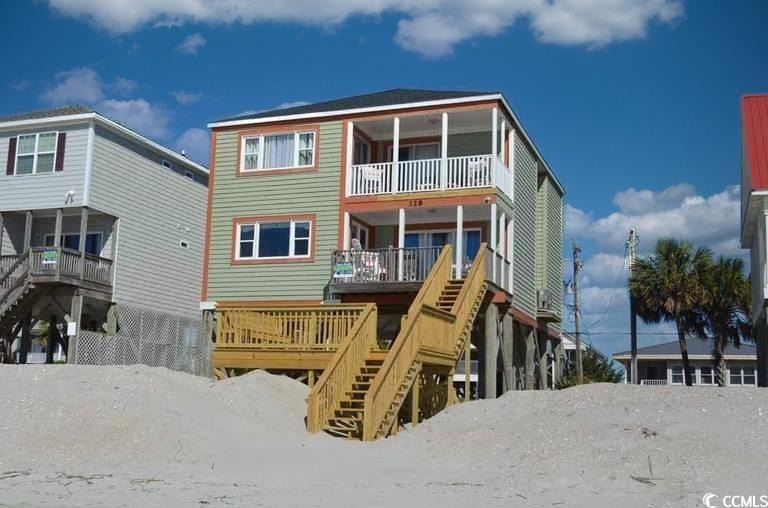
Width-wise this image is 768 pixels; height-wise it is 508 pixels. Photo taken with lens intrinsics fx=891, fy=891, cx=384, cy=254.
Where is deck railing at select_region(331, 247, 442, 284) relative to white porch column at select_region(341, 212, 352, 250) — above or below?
below

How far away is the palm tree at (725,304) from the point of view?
1462 inches

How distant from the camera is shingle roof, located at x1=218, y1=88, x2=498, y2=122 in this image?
26386mm

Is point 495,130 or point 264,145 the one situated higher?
point 264,145

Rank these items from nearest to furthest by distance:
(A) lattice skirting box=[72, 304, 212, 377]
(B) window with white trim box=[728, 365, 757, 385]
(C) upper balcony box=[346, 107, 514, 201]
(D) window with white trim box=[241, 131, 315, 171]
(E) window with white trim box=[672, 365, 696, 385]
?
1. (C) upper balcony box=[346, 107, 514, 201]
2. (D) window with white trim box=[241, 131, 315, 171]
3. (A) lattice skirting box=[72, 304, 212, 377]
4. (B) window with white trim box=[728, 365, 757, 385]
5. (E) window with white trim box=[672, 365, 696, 385]

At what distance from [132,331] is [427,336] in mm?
16862

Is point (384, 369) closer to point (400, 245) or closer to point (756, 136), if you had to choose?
point (400, 245)

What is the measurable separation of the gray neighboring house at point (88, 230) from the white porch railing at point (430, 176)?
9.67 meters

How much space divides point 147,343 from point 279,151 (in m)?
9.69

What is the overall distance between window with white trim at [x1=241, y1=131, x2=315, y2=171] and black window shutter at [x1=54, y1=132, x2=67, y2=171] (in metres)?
7.01

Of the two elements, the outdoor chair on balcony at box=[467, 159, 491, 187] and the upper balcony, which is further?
the upper balcony

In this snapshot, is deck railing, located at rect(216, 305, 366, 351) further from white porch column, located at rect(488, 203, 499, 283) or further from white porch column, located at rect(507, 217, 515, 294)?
white porch column, located at rect(507, 217, 515, 294)

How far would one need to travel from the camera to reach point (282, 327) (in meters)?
21.0

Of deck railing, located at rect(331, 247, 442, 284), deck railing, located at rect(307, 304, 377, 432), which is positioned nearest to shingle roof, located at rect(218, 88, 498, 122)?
deck railing, located at rect(331, 247, 442, 284)

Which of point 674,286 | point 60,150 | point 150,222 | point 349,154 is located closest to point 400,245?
point 349,154
